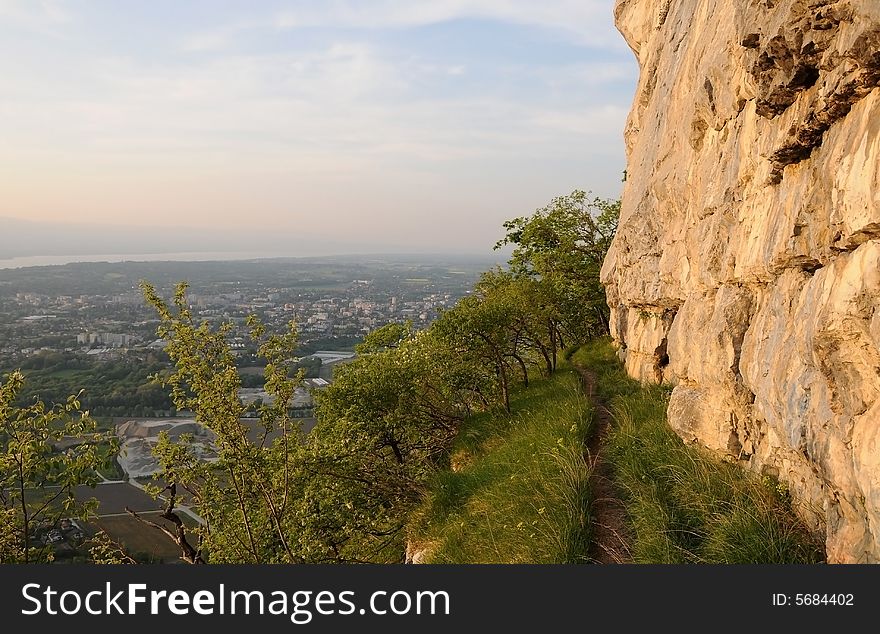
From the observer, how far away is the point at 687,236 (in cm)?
1045

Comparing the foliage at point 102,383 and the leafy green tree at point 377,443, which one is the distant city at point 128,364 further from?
the leafy green tree at point 377,443

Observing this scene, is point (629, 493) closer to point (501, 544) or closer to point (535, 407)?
point (501, 544)

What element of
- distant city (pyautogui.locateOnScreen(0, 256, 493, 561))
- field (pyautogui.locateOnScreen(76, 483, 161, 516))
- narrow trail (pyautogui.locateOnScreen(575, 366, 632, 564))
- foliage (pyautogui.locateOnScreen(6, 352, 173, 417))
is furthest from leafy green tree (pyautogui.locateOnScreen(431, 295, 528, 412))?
field (pyautogui.locateOnScreen(76, 483, 161, 516))

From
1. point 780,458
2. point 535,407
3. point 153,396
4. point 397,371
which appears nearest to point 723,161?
point 780,458

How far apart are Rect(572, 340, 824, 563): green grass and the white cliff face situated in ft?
1.06

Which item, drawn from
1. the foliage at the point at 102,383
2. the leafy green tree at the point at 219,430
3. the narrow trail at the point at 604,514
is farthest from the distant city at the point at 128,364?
the narrow trail at the point at 604,514

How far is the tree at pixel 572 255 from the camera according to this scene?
2258cm

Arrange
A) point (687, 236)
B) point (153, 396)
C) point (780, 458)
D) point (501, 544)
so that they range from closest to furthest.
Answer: point (780, 458), point (501, 544), point (687, 236), point (153, 396)

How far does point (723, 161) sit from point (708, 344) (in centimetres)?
304

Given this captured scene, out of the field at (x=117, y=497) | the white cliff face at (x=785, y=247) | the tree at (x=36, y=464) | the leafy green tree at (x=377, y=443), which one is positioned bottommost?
the field at (x=117, y=497)

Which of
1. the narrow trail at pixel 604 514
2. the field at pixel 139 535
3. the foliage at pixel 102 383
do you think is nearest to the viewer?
the narrow trail at pixel 604 514

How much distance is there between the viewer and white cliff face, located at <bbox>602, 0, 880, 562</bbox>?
4.58 meters

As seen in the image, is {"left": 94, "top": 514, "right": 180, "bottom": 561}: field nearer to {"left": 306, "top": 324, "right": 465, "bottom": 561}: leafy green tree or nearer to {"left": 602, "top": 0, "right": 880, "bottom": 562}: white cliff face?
{"left": 306, "top": 324, "right": 465, "bottom": 561}: leafy green tree

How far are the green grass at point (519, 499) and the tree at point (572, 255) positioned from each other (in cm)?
974
